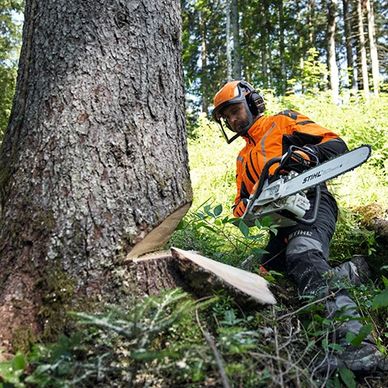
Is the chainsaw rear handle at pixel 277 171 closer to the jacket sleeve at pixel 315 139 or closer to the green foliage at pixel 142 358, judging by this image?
the jacket sleeve at pixel 315 139

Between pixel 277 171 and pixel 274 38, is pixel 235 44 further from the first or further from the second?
pixel 277 171

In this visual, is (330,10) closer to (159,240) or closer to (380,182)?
(380,182)

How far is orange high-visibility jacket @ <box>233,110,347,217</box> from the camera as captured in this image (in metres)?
2.70

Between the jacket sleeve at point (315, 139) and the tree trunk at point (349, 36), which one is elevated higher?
the tree trunk at point (349, 36)

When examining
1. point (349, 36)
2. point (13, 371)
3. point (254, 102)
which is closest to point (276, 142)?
point (254, 102)

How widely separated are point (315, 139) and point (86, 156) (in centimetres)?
169

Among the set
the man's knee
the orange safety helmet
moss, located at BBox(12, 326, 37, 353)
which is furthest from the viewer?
the orange safety helmet

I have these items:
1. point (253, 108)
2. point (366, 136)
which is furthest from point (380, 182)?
point (253, 108)

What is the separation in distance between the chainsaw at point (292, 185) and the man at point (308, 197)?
0.06 m

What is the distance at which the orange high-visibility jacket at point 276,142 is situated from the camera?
8.87 ft

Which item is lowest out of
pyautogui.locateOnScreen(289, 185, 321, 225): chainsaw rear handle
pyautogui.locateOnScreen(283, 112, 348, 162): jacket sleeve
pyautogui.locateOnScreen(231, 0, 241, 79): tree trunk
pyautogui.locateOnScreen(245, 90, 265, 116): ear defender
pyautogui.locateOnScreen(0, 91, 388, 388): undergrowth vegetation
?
pyautogui.locateOnScreen(0, 91, 388, 388): undergrowth vegetation

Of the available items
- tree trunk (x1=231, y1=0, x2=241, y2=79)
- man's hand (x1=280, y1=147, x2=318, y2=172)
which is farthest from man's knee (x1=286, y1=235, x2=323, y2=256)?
tree trunk (x1=231, y1=0, x2=241, y2=79)

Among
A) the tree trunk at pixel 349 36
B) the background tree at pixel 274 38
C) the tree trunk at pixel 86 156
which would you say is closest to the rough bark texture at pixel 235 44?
the background tree at pixel 274 38

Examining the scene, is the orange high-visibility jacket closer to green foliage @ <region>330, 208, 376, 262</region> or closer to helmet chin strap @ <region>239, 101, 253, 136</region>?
helmet chin strap @ <region>239, 101, 253, 136</region>
